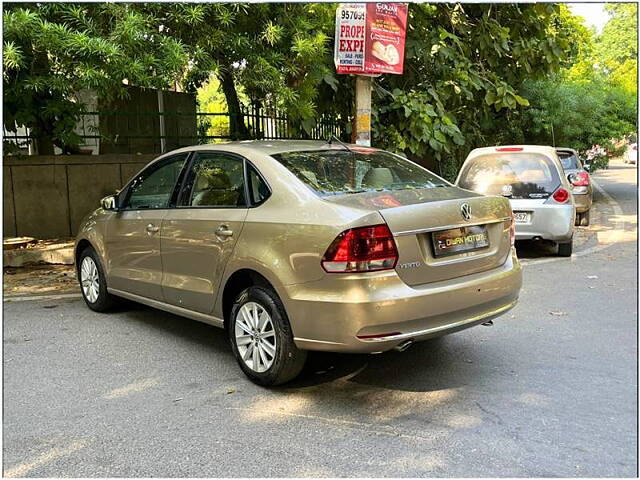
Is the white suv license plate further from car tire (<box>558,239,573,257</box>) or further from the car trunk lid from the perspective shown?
the car trunk lid

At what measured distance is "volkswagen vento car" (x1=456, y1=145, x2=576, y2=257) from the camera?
26.7 feet

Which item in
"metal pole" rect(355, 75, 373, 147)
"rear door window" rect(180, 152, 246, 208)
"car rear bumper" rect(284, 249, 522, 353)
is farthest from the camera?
"metal pole" rect(355, 75, 373, 147)

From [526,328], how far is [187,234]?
2906 millimetres

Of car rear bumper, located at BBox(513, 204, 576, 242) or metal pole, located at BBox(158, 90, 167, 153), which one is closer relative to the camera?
car rear bumper, located at BBox(513, 204, 576, 242)

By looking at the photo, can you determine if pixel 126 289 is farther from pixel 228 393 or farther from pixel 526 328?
pixel 526 328

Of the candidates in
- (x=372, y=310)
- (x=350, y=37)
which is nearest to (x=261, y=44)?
(x=350, y=37)

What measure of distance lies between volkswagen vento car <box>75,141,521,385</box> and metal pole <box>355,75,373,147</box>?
273cm

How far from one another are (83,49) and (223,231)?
9.25 feet

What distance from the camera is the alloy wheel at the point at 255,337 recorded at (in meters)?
3.92

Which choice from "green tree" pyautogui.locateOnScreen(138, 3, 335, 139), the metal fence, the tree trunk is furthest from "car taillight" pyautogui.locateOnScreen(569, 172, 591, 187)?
the tree trunk

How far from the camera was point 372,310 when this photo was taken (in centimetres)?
343

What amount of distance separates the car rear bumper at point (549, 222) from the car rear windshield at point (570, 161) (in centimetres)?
534

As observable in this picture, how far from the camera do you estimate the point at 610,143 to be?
1864cm

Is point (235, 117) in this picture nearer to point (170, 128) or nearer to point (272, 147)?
point (170, 128)
